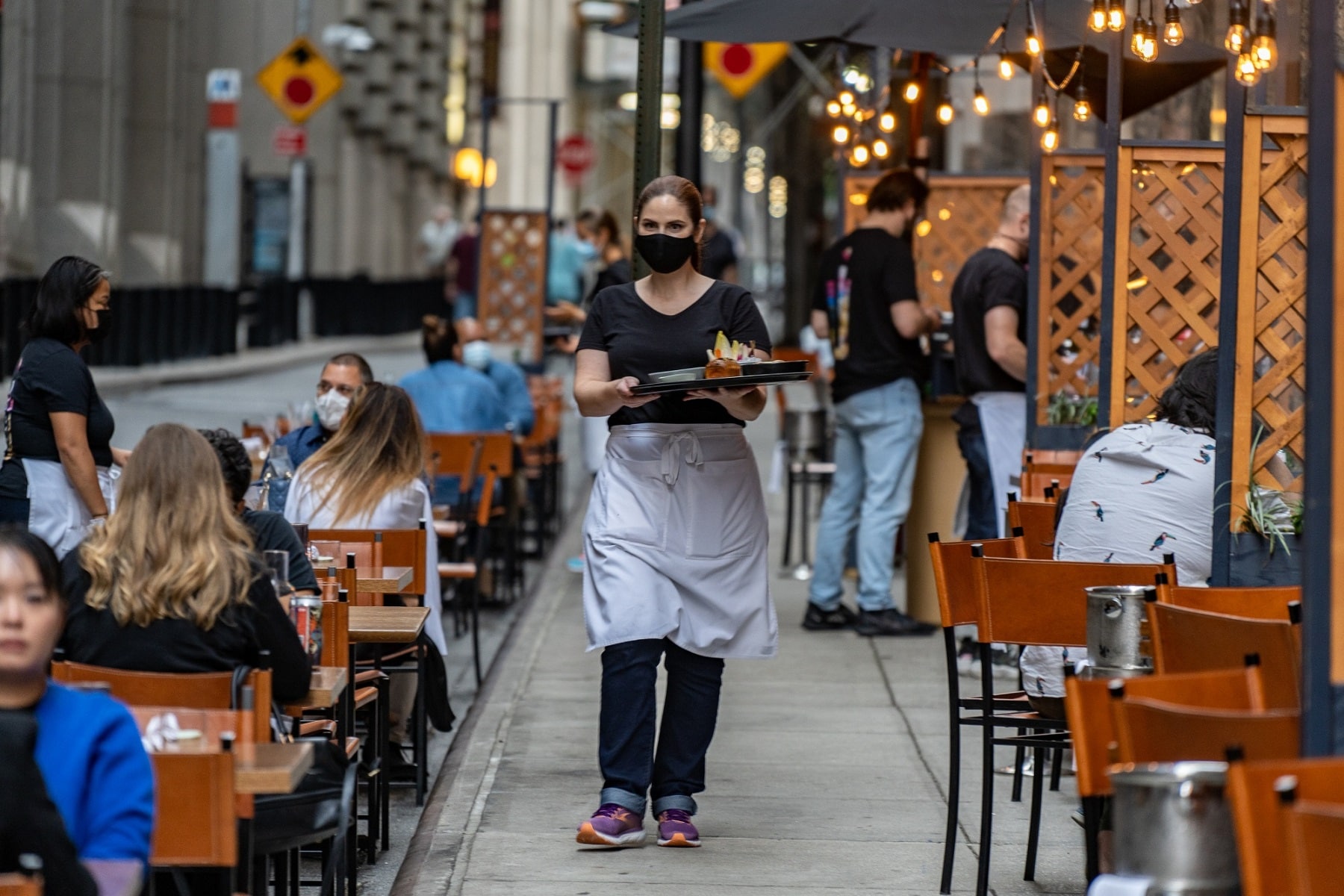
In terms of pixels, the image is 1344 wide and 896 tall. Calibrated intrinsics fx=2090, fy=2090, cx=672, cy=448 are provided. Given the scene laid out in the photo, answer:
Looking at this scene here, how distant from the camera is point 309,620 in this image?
512cm

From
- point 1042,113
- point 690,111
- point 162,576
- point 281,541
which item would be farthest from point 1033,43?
point 690,111

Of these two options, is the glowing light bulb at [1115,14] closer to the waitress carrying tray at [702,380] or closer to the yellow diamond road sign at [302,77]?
the waitress carrying tray at [702,380]

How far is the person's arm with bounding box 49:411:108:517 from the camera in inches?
289

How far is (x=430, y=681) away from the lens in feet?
24.8

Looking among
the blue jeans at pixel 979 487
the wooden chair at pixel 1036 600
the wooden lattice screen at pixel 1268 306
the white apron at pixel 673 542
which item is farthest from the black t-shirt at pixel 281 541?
the blue jeans at pixel 979 487

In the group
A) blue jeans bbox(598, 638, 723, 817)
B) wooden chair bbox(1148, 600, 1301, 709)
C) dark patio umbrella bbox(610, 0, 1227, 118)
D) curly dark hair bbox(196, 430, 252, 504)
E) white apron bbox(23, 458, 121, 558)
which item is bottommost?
blue jeans bbox(598, 638, 723, 817)

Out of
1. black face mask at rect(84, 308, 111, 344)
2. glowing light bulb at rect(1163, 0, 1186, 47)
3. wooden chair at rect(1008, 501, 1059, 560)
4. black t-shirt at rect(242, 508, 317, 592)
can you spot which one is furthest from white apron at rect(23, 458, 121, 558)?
glowing light bulb at rect(1163, 0, 1186, 47)

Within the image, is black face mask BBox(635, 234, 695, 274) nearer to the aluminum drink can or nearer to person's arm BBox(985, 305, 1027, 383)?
the aluminum drink can

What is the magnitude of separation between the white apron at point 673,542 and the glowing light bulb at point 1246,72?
68.7 inches

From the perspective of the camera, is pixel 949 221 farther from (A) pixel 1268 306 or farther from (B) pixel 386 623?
(B) pixel 386 623

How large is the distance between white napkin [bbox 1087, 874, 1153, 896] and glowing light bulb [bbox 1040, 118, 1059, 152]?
234 inches

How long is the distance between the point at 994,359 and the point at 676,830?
4034 mm

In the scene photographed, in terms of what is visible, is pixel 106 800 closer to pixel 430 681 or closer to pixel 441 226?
pixel 430 681

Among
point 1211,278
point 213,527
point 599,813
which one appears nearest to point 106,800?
point 213,527
